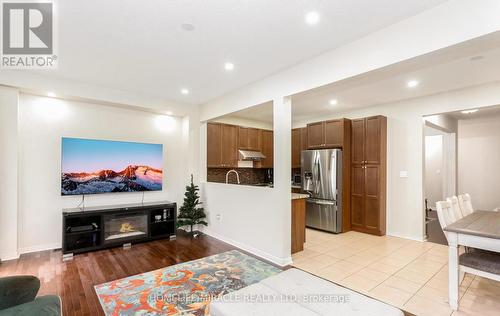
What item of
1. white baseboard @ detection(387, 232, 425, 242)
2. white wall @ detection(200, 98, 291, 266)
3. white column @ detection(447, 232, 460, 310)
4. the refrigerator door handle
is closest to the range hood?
white wall @ detection(200, 98, 291, 266)

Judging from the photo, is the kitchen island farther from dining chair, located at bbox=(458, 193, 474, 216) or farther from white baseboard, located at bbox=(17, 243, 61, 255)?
white baseboard, located at bbox=(17, 243, 61, 255)

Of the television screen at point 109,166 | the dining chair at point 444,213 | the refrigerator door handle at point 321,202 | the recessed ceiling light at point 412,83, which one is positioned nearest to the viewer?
the dining chair at point 444,213

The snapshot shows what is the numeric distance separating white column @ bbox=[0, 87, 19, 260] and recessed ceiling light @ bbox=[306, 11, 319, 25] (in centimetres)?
419

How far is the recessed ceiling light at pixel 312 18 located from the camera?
2229 millimetres

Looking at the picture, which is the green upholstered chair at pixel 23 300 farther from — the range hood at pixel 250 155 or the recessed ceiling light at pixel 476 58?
the recessed ceiling light at pixel 476 58

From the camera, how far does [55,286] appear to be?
2.83 metres

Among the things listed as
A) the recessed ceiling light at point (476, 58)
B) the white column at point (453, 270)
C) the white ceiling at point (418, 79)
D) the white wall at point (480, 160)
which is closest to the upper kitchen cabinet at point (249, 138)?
the white ceiling at point (418, 79)

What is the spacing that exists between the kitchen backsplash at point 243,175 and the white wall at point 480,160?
5533 millimetres

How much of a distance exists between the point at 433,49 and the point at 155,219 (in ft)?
15.4

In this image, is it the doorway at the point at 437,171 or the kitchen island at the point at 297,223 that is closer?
the kitchen island at the point at 297,223

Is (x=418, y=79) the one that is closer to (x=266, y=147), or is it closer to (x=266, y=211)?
(x=266, y=211)

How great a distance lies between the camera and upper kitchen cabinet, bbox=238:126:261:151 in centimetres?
606

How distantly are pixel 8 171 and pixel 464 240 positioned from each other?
568 cm

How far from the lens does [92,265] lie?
3.44 meters
